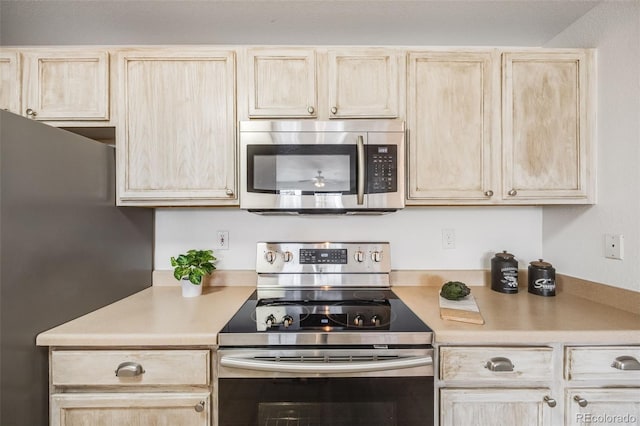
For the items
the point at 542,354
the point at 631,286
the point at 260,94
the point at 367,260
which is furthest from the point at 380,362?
the point at 260,94

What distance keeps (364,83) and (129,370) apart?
5.04 feet

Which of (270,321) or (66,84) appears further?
(66,84)

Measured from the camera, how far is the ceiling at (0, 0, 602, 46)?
58.6 inches

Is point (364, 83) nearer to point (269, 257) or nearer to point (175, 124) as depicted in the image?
point (175, 124)

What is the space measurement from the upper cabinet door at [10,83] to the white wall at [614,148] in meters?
2.72

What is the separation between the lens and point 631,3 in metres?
1.37

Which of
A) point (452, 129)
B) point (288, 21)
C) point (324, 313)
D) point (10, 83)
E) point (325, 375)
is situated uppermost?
point (288, 21)

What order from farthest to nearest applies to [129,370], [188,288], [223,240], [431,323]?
[223,240] < [188,288] < [431,323] < [129,370]

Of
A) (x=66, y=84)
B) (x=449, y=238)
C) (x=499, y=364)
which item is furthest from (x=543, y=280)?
(x=66, y=84)

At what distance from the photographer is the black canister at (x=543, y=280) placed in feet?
5.49

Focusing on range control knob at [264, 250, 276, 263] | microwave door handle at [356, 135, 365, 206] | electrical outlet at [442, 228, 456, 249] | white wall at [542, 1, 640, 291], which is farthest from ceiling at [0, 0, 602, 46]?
range control knob at [264, 250, 276, 263]

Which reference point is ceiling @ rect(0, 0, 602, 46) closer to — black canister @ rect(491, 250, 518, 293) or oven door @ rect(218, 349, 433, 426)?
black canister @ rect(491, 250, 518, 293)

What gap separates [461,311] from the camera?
1334mm

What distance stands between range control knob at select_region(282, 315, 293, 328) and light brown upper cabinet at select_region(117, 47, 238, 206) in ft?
2.09
